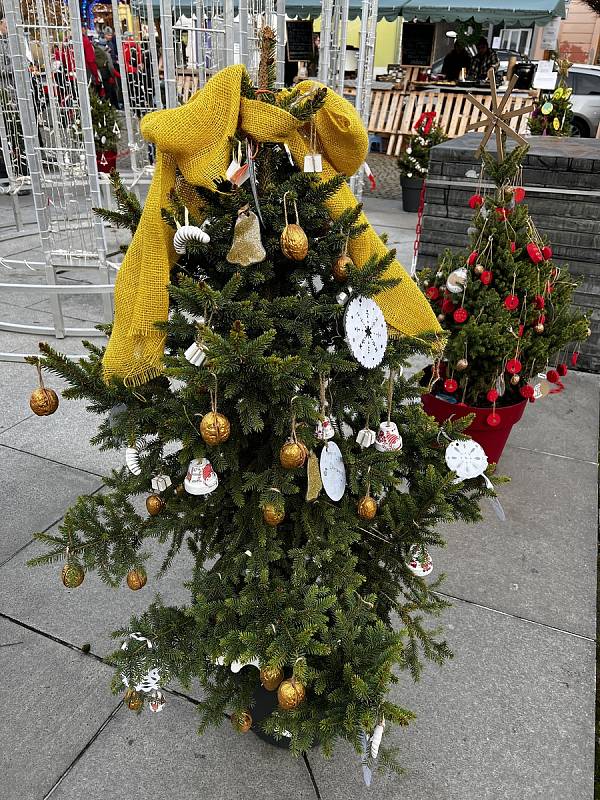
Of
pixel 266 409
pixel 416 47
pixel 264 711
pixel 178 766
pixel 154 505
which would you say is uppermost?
pixel 416 47

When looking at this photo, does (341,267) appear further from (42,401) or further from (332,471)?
(42,401)

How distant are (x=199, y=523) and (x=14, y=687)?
1095mm

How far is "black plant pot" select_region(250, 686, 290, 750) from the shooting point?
7.33ft

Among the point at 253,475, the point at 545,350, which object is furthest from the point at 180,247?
the point at 545,350

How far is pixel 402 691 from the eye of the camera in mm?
2586

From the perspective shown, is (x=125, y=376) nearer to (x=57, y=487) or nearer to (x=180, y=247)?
(x=180, y=247)

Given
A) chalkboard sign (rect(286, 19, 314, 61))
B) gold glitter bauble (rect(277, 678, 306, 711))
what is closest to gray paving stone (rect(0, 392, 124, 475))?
gold glitter bauble (rect(277, 678, 306, 711))

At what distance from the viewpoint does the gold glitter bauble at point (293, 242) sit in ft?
5.25

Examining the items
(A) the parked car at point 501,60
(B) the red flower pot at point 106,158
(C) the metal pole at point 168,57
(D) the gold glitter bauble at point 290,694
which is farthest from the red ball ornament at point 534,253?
(A) the parked car at point 501,60

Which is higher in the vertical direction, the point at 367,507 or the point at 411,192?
the point at 367,507

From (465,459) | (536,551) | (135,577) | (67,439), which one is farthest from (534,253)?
(67,439)

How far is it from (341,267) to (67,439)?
2977 mm

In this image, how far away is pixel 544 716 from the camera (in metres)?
2.48

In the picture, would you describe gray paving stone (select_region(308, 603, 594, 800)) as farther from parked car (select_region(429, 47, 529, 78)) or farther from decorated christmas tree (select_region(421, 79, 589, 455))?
parked car (select_region(429, 47, 529, 78))
